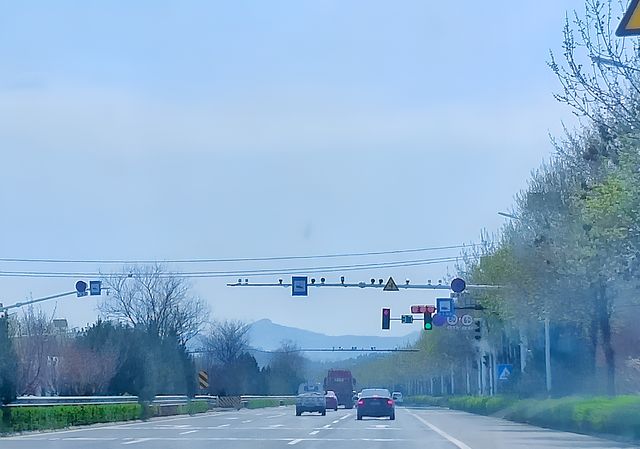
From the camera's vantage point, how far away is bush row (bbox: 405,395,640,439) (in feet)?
107

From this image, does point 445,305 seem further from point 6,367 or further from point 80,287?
point 6,367

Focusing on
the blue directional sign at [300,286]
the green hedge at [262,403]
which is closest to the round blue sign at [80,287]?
the blue directional sign at [300,286]

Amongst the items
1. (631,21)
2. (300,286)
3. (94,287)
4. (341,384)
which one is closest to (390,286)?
(300,286)

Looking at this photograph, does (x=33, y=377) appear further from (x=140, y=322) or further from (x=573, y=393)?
(x=140, y=322)

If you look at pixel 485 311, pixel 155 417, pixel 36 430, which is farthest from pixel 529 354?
pixel 36 430

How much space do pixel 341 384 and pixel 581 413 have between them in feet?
202

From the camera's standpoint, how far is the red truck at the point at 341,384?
322 feet

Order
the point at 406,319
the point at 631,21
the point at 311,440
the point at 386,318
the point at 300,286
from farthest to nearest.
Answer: the point at 406,319 < the point at 386,318 < the point at 300,286 < the point at 311,440 < the point at 631,21

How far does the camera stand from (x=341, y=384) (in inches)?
3875

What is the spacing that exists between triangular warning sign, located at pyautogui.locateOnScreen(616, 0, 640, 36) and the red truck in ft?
281

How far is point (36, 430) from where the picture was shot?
→ 38.7 m

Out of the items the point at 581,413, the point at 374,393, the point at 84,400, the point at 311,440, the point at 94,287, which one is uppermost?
the point at 94,287

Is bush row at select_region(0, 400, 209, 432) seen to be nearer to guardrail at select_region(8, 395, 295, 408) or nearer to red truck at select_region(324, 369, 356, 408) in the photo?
guardrail at select_region(8, 395, 295, 408)

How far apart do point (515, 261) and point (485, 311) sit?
14192mm
